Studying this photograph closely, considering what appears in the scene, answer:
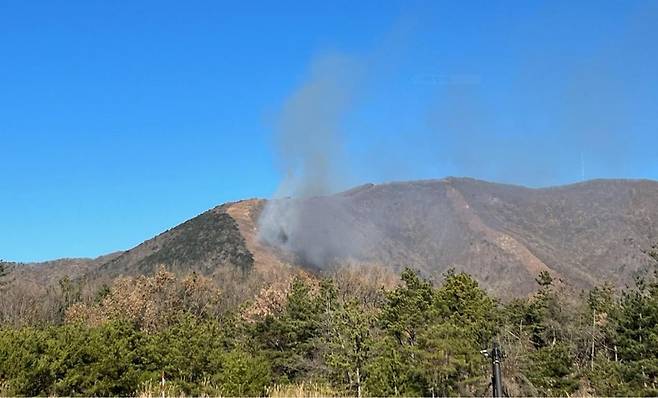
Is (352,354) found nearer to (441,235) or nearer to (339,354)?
(339,354)

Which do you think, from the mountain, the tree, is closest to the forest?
the tree

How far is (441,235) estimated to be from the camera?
474 ft

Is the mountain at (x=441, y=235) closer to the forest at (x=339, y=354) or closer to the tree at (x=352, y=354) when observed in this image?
the forest at (x=339, y=354)

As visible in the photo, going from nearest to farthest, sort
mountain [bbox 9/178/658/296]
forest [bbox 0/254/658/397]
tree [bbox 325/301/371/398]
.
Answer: forest [bbox 0/254/658/397] → tree [bbox 325/301/371/398] → mountain [bbox 9/178/658/296]

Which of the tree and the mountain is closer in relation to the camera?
the tree

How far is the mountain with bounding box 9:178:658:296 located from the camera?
389 feet

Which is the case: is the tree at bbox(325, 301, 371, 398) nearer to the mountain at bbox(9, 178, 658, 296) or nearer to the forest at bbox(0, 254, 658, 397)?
the forest at bbox(0, 254, 658, 397)

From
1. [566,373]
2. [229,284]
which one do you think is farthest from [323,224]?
[566,373]

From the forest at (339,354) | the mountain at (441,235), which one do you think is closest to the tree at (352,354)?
the forest at (339,354)

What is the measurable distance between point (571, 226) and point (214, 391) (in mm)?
139579

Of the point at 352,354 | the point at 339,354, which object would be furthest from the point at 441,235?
the point at 352,354

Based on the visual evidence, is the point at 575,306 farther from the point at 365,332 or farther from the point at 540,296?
the point at 365,332

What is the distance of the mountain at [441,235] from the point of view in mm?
118688

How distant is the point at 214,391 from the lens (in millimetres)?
17922
